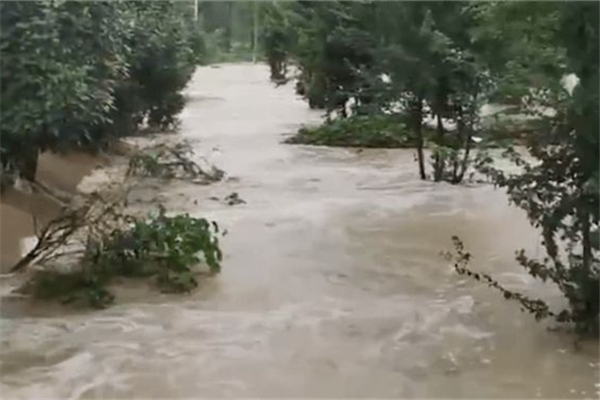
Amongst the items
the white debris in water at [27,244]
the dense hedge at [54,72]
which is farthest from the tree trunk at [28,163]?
the white debris in water at [27,244]

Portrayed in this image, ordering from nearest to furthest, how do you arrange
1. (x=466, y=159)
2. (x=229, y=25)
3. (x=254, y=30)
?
(x=466, y=159) → (x=229, y=25) → (x=254, y=30)

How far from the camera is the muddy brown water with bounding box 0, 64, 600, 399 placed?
257 centimetres

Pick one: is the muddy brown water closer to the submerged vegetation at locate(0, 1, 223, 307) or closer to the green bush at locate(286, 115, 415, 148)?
the submerged vegetation at locate(0, 1, 223, 307)

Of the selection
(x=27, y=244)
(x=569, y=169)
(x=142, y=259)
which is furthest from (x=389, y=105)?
(x=569, y=169)

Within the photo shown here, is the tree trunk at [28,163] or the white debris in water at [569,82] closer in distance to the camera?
the white debris in water at [569,82]

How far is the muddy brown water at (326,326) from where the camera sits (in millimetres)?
2570

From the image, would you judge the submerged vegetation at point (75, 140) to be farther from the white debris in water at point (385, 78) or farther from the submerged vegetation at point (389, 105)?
the white debris in water at point (385, 78)

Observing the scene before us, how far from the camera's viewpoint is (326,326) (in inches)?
121

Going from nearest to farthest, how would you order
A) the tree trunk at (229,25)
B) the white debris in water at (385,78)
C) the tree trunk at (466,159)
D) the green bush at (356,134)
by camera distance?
the tree trunk at (466,159) < the white debris in water at (385,78) < the green bush at (356,134) < the tree trunk at (229,25)

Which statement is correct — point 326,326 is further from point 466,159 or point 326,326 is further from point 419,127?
point 419,127

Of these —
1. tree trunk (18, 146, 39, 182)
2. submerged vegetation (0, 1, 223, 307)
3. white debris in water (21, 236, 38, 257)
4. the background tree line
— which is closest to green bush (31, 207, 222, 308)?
submerged vegetation (0, 1, 223, 307)

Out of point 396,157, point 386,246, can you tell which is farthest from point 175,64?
point 386,246

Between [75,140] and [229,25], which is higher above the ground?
[229,25]

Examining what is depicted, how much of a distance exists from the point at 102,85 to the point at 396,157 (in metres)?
3.35
